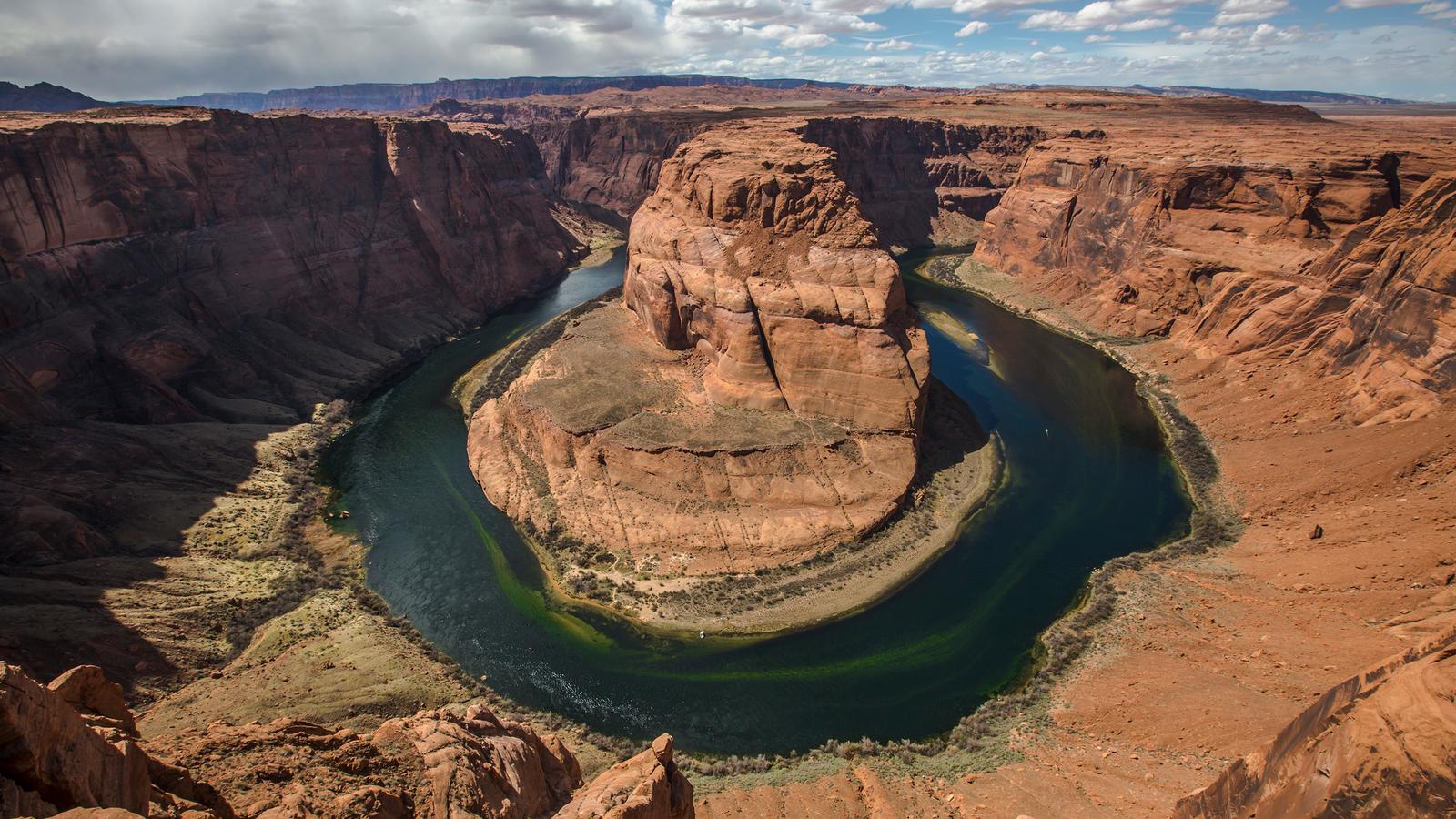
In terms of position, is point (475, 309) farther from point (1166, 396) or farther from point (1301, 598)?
point (1301, 598)

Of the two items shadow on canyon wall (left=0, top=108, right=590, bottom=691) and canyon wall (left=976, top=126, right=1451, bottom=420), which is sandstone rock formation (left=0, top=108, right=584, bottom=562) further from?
canyon wall (left=976, top=126, right=1451, bottom=420)

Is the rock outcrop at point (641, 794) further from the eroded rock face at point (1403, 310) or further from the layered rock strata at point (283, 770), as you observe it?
the eroded rock face at point (1403, 310)

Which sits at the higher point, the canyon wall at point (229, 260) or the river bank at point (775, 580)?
the canyon wall at point (229, 260)

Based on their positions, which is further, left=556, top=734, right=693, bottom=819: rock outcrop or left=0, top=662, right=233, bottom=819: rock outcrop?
left=556, top=734, right=693, bottom=819: rock outcrop

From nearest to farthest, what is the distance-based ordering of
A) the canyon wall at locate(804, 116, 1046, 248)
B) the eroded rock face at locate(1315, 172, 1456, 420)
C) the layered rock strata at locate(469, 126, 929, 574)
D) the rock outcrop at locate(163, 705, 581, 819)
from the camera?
the rock outcrop at locate(163, 705, 581, 819) < the layered rock strata at locate(469, 126, 929, 574) < the eroded rock face at locate(1315, 172, 1456, 420) < the canyon wall at locate(804, 116, 1046, 248)

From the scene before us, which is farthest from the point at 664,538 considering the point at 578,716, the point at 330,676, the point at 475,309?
the point at 475,309

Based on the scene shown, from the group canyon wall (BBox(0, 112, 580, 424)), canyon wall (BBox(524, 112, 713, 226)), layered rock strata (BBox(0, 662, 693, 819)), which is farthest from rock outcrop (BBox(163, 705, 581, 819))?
canyon wall (BBox(524, 112, 713, 226))

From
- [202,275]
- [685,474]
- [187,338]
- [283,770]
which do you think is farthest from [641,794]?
[202,275]

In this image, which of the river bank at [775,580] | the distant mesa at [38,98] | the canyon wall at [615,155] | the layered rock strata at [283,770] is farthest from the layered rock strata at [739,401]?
the distant mesa at [38,98]
